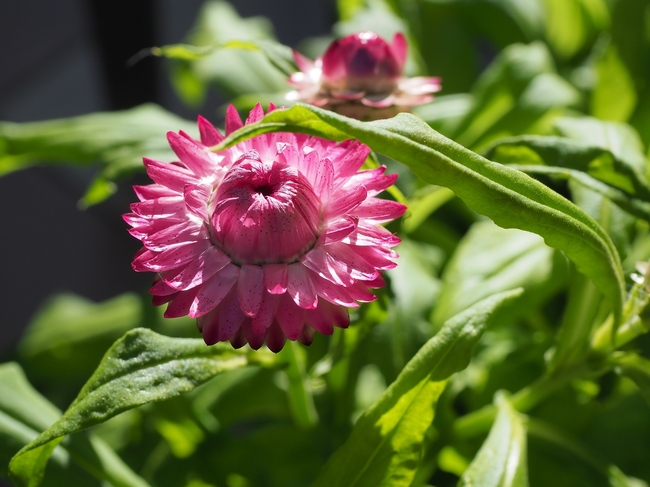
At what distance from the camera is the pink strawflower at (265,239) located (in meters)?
0.52

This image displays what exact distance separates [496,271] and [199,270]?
45cm

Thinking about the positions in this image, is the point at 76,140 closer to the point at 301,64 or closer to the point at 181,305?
the point at 301,64

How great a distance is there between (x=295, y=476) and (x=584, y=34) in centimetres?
88

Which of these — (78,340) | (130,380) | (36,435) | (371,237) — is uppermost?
(371,237)

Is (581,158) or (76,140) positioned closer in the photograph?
(581,158)

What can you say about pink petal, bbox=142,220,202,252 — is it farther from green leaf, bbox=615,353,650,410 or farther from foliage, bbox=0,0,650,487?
green leaf, bbox=615,353,650,410

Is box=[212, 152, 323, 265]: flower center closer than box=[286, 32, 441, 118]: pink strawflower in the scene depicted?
Yes

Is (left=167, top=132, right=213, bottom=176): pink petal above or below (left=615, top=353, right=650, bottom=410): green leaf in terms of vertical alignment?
above

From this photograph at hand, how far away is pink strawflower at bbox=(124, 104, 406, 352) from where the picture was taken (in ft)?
1.71

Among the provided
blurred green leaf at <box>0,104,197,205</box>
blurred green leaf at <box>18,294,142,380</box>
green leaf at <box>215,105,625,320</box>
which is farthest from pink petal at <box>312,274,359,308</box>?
blurred green leaf at <box>18,294,142,380</box>

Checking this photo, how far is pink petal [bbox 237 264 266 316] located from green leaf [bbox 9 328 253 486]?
112 millimetres

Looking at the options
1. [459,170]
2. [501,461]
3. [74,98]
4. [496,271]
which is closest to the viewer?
[459,170]

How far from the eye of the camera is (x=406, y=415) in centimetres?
59

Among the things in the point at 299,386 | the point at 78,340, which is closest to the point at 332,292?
the point at 299,386
